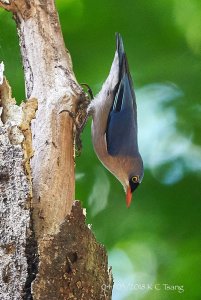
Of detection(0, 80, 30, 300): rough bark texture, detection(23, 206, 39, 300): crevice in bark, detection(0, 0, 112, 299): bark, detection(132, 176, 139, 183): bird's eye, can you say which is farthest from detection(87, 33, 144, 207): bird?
detection(23, 206, 39, 300): crevice in bark

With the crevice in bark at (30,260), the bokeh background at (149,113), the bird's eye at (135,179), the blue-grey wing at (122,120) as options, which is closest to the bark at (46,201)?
the crevice in bark at (30,260)

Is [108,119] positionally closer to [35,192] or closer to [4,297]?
[35,192]

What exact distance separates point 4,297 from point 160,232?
132cm

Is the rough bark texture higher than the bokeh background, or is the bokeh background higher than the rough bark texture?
the bokeh background

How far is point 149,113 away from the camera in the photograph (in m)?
2.59

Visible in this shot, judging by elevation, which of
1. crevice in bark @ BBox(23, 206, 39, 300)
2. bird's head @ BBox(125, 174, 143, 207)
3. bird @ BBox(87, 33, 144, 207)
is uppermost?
bird @ BBox(87, 33, 144, 207)

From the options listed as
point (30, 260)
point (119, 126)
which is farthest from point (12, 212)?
point (119, 126)

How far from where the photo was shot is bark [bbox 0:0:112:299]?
1179 millimetres

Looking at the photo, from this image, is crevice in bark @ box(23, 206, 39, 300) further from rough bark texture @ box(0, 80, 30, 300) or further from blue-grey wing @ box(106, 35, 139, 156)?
blue-grey wing @ box(106, 35, 139, 156)

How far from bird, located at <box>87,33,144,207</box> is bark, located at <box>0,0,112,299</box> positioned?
0.95 feet

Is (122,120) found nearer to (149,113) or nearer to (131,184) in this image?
(131,184)

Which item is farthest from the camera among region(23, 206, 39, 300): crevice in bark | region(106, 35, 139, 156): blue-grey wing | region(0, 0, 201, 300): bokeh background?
region(0, 0, 201, 300): bokeh background

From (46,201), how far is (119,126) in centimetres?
70

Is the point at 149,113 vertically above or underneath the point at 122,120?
above
